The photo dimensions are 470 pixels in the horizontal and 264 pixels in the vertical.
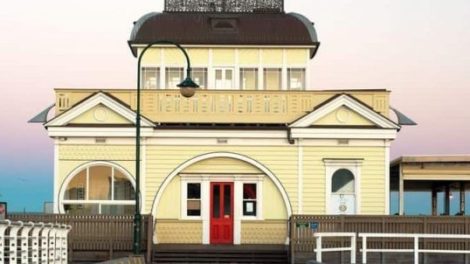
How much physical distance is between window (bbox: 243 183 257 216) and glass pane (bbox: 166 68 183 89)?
641 cm

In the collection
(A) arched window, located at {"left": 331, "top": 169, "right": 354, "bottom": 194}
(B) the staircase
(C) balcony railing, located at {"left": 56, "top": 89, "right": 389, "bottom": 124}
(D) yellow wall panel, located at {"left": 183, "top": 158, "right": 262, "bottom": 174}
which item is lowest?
(B) the staircase

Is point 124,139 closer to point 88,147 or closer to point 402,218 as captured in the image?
point 88,147

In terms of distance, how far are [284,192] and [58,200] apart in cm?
874

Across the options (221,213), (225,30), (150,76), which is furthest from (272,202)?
(225,30)

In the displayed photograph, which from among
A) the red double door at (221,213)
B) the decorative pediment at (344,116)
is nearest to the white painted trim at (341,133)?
the decorative pediment at (344,116)

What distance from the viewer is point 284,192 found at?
135 feet

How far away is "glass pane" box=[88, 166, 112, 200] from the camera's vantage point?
41.3 meters

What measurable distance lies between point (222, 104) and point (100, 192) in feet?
19.4

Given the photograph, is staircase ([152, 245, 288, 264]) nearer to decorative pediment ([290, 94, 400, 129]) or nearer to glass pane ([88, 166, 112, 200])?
glass pane ([88, 166, 112, 200])

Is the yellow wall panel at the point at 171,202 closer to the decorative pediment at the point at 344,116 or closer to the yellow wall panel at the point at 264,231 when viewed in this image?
the yellow wall panel at the point at 264,231

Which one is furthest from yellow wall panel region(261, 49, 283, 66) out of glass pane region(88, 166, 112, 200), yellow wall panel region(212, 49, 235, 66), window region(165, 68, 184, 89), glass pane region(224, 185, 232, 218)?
glass pane region(88, 166, 112, 200)

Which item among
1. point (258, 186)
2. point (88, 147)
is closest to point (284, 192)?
point (258, 186)

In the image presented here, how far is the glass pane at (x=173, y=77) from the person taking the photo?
45.5 meters

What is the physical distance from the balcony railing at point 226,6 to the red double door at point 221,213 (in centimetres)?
1017
